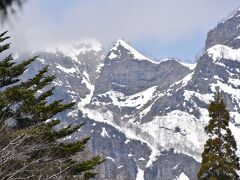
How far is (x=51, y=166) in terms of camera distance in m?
23.5

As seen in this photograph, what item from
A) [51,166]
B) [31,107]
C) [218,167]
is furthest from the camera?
[218,167]

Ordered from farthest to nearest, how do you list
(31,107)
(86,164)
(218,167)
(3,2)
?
(218,167) < (86,164) < (31,107) < (3,2)

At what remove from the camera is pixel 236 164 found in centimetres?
3919

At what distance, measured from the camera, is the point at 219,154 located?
128 feet

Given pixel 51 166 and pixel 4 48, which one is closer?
pixel 51 166

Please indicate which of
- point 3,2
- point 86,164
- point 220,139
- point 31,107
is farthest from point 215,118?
point 3,2

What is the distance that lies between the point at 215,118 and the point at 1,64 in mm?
17571

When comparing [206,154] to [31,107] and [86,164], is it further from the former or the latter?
[31,107]

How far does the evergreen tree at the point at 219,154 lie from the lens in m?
38.6

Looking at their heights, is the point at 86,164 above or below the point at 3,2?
above

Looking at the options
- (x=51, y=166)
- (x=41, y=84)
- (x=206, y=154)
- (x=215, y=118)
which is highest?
(x=215, y=118)

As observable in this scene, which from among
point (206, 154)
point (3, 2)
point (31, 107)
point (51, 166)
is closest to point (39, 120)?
point (31, 107)

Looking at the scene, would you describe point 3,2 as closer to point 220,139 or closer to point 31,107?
point 31,107

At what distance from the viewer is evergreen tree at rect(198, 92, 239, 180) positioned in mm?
38562
